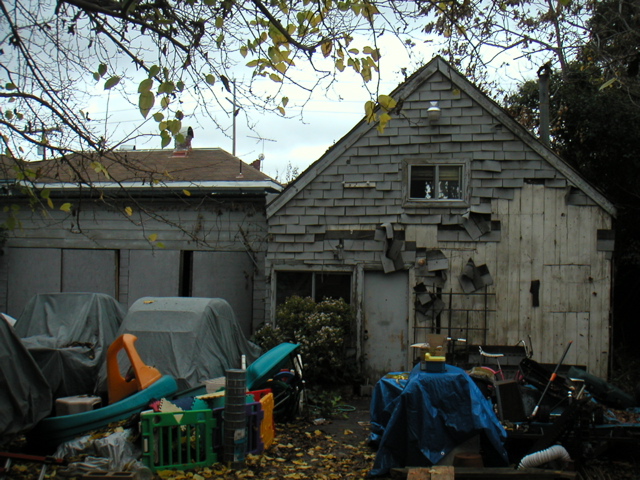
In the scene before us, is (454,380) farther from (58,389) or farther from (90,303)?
Answer: (90,303)

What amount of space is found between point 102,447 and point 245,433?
1520 mm

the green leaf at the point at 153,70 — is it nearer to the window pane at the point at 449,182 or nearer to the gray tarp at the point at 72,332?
the gray tarp at the point at 72,332

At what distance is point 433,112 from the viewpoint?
453 inches

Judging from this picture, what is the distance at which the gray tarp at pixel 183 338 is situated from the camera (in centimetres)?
877

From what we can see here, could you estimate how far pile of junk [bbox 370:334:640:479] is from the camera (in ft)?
21.7

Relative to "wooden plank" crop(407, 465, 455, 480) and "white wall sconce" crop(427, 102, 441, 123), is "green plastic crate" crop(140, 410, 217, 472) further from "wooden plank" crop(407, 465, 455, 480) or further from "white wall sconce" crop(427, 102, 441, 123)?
"white wall sconce" crop(427, 102, 441, 123)

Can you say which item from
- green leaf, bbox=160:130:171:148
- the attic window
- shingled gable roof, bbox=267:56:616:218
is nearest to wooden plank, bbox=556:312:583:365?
shingled gable roof, bbox=267:56:616:218

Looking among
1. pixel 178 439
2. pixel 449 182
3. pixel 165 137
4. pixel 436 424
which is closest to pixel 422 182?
pixel 449 182

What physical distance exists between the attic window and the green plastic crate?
618cm

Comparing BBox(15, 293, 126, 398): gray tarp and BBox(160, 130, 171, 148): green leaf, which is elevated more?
BBox(160, 130, 171, 148): green leaf

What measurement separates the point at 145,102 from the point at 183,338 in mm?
4477

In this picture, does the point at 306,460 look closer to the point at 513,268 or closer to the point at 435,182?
the point at 513,268

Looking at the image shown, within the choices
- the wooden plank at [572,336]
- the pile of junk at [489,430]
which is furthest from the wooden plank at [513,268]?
the pile of junk at [489,430]

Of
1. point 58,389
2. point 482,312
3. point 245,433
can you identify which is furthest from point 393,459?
point 482,312
